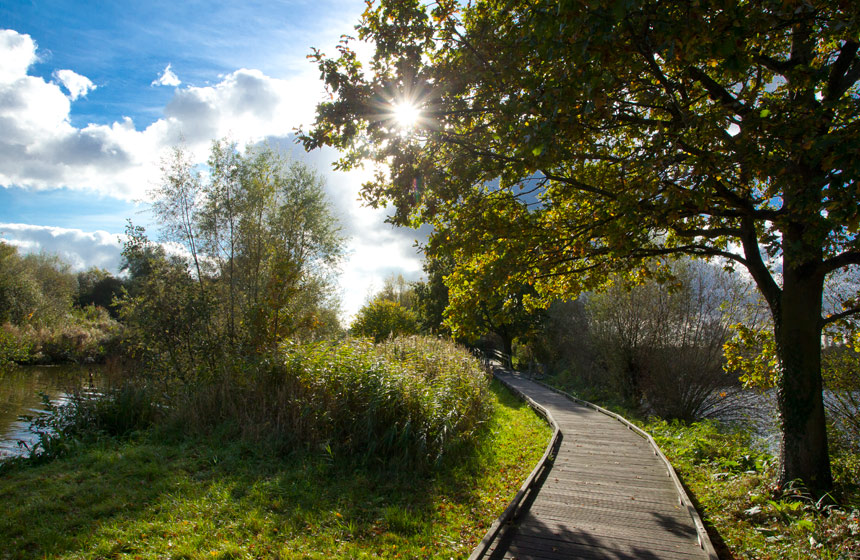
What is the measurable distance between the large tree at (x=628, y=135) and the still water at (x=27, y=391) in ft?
28.7

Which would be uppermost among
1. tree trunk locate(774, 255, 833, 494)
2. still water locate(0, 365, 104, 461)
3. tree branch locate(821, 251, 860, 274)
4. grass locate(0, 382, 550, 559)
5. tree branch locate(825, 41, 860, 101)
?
tree branch locate(825, 41, 860, 101)

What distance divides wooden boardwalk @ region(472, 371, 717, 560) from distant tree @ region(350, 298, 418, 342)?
1665 centimetres

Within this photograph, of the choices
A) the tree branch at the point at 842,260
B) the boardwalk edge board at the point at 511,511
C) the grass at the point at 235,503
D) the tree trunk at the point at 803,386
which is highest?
the tree branch at the point at 842,260

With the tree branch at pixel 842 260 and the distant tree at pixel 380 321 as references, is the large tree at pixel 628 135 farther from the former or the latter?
the distant tree at pixel 380 321

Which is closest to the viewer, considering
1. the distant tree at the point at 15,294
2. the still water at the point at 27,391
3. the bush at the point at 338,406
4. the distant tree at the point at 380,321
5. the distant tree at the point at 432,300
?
the bush at the point at 338,406

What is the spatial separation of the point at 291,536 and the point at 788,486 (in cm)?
649

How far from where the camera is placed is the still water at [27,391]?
33.4ft

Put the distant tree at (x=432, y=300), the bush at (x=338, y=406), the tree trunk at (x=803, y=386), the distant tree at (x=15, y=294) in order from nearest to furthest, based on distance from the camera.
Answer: the tree trunk at (x=803, y=386), the bush at (x=338, y=406), the distant tree at (x=15, y=294), the distant tree at (x=432, y=300)

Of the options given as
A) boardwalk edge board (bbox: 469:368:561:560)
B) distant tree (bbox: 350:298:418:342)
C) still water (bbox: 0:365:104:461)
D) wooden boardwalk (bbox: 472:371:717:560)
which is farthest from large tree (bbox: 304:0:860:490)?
distant tree (bbox: 350:298:418:342)

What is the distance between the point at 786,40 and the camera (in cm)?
730

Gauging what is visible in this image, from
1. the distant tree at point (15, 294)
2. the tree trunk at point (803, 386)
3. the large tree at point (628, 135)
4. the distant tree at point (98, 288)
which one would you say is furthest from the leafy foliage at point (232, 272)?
the distant tree at point (98, 288)

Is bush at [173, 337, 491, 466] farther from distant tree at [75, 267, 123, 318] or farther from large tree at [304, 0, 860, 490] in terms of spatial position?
distant tree at [75, 267, 123, 318]

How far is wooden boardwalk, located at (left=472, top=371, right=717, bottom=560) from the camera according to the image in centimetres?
486

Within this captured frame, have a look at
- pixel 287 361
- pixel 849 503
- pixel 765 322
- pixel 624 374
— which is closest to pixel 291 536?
pixel 287 361
